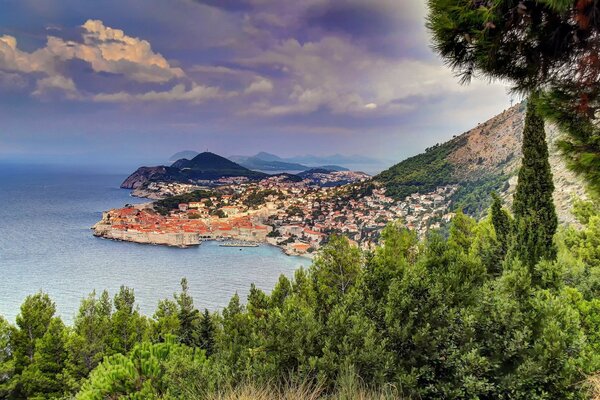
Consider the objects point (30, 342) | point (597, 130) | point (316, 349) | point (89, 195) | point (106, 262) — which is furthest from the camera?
point (89, 195)

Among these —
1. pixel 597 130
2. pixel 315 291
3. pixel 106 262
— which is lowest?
pixel 106 262

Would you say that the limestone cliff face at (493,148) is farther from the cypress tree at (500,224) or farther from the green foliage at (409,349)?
the green foliage at (409,349)

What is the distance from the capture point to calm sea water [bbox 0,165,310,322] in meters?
21.9

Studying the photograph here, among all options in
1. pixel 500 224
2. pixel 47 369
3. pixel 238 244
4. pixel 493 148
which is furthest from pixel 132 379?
pixel 493 148

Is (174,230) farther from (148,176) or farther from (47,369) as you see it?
(148,176)

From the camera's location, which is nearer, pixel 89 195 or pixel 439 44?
pixel 439 44

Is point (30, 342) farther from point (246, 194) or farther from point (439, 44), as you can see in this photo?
point (246, 194)

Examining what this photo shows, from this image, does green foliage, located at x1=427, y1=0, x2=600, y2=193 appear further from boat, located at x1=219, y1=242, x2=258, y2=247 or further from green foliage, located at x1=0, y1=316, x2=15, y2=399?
boat, located at x1=219, y1=242, x2=258, y2=247

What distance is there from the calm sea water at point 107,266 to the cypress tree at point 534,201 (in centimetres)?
1490

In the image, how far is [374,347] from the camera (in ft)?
8.84

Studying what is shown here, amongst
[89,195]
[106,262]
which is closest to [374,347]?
[106,262]

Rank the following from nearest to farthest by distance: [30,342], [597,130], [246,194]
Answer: [597,130] → [30,342] → [246,194]

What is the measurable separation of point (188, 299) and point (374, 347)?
768 centimetres

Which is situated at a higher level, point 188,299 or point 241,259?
point 188,299
